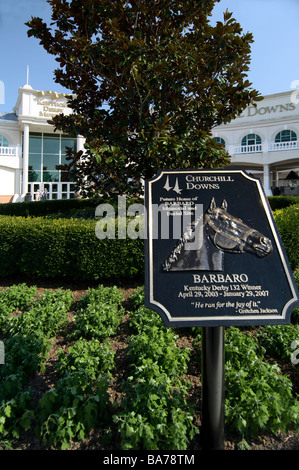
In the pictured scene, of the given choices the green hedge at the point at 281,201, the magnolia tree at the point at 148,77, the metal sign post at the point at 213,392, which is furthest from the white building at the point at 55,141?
the metal sign post at the point at 213,392

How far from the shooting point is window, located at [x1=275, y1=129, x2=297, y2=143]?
1193 inches

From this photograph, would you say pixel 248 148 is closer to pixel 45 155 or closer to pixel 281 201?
pixel 281 201

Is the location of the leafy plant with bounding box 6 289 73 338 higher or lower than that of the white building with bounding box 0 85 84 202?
lower

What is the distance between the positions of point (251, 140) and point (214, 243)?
3288 cm

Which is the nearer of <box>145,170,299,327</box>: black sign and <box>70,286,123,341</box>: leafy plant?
<box>145,170,299,327</box>: black sign

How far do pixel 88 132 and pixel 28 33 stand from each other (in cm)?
230

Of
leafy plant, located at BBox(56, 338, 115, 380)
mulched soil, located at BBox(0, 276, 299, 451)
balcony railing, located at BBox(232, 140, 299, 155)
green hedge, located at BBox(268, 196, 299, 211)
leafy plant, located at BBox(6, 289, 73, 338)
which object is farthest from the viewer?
balcony railing, located at BBox(232, 140, 299, 155)

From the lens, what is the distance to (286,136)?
100 ft

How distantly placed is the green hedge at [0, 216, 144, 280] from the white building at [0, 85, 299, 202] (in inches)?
947

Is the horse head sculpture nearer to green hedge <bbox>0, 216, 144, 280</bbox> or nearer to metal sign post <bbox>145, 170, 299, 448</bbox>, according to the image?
metal sign post <bbox>145, 170, 299, 448</bbox>

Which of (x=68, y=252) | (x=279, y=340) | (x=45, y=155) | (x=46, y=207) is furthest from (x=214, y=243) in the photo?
(x=45, y=155)

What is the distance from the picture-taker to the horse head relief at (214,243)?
2.31 metres

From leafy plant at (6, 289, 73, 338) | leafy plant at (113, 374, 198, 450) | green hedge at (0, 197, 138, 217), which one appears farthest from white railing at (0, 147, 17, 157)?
leafy plant at (113, 374, 198, 450)
